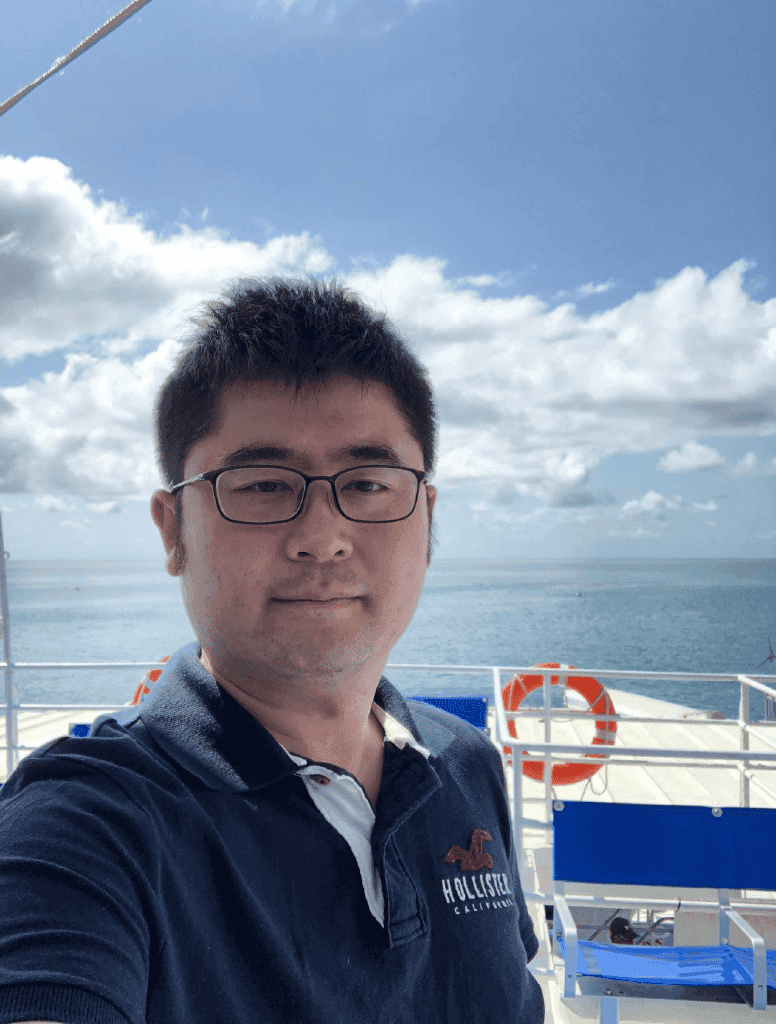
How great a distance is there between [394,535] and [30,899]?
0.39 metres

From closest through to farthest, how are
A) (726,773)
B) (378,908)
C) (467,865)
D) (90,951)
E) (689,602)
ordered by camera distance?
(90,951) < (378,908) < (467,865) < (726,773) < (689,602)

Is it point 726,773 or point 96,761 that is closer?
point 96,761

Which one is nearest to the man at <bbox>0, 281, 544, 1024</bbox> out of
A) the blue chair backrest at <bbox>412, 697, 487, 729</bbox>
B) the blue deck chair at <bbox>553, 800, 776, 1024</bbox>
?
the blue deck chair at <bbox>553, 800, 776, 1024</bbox>

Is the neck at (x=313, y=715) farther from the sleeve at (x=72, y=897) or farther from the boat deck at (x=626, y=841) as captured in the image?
the boat deck at (x=626, y=841)

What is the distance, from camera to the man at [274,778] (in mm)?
484

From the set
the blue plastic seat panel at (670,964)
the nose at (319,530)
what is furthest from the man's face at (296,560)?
the blue plastic seat panel at (670,964)

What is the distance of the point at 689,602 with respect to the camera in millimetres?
71188

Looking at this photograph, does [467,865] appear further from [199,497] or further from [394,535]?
[199,497]

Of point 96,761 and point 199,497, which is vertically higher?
point 199,497

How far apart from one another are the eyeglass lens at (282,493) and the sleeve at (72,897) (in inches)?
9.3

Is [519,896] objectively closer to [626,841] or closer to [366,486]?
[366,486]

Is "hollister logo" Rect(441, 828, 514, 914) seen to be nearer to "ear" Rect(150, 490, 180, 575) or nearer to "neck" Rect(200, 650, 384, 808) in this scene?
"neck" Rect(200, 650, 384, 808)

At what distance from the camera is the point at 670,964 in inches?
80.5

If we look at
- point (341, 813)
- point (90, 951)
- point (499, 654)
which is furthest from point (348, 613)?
point (499, 654)
